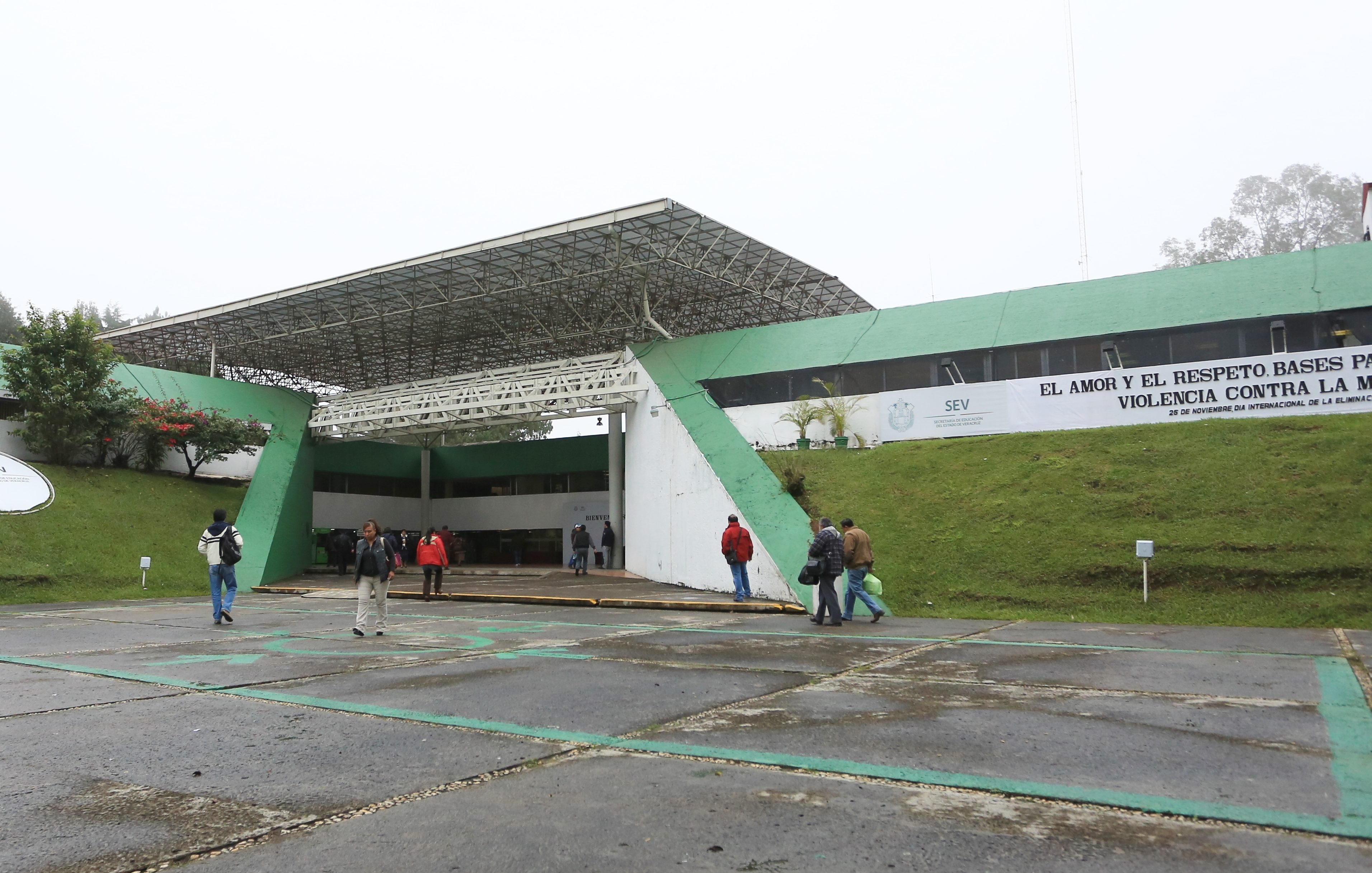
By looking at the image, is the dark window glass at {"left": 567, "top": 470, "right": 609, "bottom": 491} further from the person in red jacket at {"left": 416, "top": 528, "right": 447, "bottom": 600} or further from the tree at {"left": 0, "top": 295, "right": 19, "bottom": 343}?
the tree at {"left": 0, "top": 295, "right": 19, "bottom": 343}

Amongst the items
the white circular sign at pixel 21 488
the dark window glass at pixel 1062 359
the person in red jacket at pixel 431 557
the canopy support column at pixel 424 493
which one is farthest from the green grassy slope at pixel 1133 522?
the canopy support column at pixel 424 493

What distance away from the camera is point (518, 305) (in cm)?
2986

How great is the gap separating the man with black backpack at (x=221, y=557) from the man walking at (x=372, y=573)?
2.98 metres

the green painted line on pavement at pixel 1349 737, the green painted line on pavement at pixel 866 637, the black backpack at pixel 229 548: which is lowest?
the green painted line on pavement at pixel 866 637

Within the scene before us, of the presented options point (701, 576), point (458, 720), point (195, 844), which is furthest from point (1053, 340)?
point (195, 844)

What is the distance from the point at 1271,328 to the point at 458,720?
19010 mm

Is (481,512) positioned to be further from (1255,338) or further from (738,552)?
(1255,338)

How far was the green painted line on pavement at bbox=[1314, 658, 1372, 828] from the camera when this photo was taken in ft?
12.5

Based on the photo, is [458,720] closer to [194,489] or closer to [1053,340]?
[1053,340]

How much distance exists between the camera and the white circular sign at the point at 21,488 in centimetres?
2097

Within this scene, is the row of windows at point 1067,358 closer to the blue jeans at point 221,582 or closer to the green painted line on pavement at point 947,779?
the blue jeans at point 221,582

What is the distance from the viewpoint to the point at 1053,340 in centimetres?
1980

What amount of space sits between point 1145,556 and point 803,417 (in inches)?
414

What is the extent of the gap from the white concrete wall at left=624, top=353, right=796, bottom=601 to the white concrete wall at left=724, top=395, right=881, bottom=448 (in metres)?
1.93
